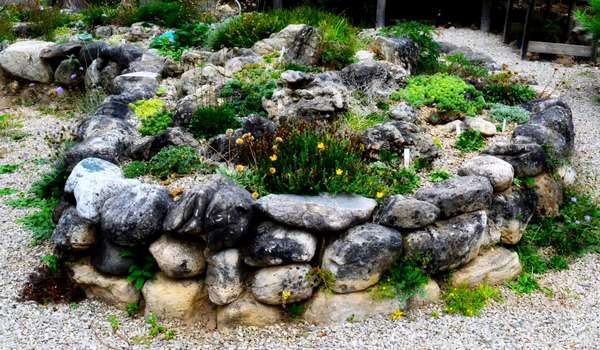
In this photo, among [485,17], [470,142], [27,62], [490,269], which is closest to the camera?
[490,269]

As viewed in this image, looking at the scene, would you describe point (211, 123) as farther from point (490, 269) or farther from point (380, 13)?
point (380, 13)

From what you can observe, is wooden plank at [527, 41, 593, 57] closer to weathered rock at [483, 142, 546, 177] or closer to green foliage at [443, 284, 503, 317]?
weathered rock at [483, 142, 546, 177]

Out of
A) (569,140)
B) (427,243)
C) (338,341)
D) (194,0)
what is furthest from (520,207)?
(194,0)

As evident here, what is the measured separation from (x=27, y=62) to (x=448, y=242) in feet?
26.9

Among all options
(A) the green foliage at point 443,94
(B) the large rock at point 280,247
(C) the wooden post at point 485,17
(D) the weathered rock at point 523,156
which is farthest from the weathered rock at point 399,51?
(C) the wooden post at point 485,17

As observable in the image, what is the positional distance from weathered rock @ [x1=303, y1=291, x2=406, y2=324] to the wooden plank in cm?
857

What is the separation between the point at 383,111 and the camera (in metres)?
6.83

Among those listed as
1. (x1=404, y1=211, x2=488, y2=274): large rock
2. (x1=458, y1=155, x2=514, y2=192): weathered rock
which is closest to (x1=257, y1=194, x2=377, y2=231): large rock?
(x1=404, y1=211, x2=488, y2=274): large rock

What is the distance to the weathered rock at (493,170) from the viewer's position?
17.7 feet

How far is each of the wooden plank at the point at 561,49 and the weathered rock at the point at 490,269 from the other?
24.1 feet

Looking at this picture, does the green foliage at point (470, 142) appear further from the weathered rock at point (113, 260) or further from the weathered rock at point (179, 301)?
the weathered rock at point (113, 260)

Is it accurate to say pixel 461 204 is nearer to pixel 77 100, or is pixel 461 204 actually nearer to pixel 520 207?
pixel 520 207

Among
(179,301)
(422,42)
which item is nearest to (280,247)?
(179,301)

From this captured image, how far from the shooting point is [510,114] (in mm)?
7051
